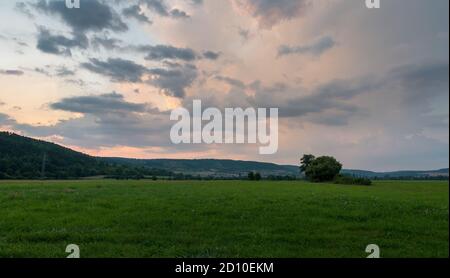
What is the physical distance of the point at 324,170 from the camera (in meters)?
109

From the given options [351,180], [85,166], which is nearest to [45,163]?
[85,166]

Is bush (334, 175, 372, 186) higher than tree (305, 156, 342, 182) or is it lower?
lower

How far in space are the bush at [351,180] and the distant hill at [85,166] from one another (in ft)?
5.26

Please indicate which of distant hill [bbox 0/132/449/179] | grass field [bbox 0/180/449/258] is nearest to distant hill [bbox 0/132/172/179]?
distant hill [bbox 0/132/449/179]

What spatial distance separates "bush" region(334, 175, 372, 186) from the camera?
313 feet

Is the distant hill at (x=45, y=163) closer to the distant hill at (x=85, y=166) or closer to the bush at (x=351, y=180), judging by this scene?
the distant hill at (x=85, y=166)

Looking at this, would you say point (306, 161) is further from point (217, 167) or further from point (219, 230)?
point (219, 230)

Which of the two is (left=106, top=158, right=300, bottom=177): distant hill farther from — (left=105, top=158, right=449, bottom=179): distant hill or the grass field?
the grass field

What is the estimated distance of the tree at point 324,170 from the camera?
109 meters

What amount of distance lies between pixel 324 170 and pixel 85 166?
72457 millimetres

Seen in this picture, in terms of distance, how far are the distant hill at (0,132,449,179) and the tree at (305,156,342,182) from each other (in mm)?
4198
